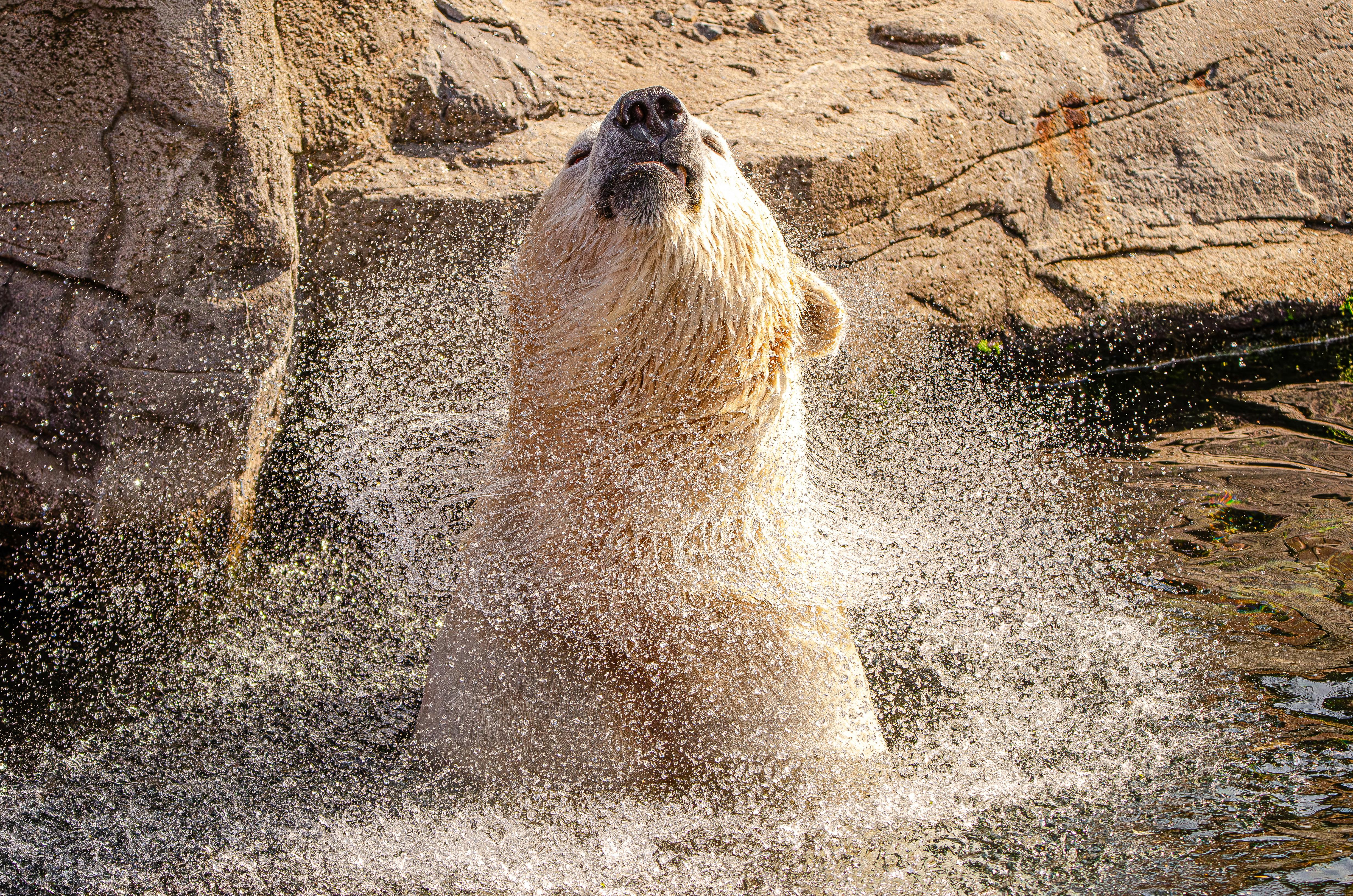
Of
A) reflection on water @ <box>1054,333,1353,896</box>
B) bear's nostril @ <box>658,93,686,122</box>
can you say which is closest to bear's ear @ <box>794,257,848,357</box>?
bear's nostril @ <box>658,93,686,122</box>

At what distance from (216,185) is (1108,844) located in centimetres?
358

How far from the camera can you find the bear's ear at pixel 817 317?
3.01m

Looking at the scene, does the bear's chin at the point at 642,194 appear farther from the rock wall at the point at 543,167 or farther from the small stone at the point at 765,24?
the small stone at the point at 765,24

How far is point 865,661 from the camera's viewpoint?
12.7 feet

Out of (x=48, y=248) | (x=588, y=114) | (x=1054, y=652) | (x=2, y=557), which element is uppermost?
(x=588, y=114)

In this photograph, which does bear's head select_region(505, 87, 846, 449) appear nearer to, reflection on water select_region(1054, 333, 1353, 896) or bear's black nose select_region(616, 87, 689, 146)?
bear's black nose select_region(616, 87, 689, 146)

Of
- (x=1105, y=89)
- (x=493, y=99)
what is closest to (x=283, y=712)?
(x=493, y=99)

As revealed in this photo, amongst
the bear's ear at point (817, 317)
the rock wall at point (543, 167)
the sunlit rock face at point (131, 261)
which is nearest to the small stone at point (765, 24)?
the rock wall at point (543, 167)

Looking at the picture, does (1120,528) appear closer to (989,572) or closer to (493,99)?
(989,572)

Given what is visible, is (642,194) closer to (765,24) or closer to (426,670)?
(426,670)

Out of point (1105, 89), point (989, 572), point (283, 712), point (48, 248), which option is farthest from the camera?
point (1105, 89)

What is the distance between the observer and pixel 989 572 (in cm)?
423

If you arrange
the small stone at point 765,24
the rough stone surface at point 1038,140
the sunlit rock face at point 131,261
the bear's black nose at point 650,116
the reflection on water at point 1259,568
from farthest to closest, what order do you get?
1. the small stone at point 765,24
2. the rough stone surface at point 1038,140
3. the sunlit rock face at point 131,261
4. the bear's black nose at point 650,116
5. the reflection on water at point 1259,568

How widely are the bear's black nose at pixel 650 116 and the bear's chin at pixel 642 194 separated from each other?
67 mm
